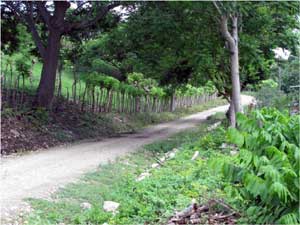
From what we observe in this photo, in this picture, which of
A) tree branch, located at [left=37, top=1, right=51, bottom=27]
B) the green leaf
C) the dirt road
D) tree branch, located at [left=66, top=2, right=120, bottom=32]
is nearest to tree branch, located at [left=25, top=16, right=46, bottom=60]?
tree branch, located at [left=37, top=1, right=51, bottom=27]

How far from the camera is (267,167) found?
3715 millimetres

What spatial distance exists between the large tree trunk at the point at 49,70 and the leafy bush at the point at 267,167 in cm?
1196

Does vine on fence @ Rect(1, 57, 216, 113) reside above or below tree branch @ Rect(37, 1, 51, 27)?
below

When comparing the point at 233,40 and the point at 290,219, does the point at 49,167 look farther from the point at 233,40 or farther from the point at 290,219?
the point at 290,219

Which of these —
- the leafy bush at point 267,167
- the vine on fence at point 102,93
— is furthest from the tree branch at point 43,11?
the leafy bush at point 267,167

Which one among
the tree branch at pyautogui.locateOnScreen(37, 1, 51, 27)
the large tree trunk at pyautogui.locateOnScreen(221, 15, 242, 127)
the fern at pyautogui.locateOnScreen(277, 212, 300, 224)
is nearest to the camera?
the fern at pyautogui.locateOnScreen(277, 212, 300, 224)

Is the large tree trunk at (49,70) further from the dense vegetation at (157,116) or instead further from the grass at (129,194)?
the grass at (129,194)

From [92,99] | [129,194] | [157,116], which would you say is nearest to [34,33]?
[92,99]

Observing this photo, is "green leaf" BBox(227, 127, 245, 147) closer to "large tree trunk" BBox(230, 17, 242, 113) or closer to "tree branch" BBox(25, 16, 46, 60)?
"large tree trunk" BBox(230, 17, 242, 113)

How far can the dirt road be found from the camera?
7238mm

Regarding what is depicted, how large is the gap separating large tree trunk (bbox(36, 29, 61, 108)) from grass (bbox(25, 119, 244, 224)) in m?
6.33

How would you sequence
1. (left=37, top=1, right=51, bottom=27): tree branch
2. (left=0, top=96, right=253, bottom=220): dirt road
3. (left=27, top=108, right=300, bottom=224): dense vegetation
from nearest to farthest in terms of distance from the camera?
(left=27, top=108, right=300, bottom=224): dense vegetation, (left=0, top=96, right=253, bottom=220): dirt road, (left=37, top=1, right=51, bottom=27): tree branch

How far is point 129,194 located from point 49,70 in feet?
30.9

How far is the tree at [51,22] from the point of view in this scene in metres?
15.2
